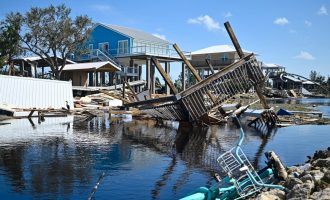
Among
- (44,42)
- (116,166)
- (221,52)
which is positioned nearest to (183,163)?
(116,166)

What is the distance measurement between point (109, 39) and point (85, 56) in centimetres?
505

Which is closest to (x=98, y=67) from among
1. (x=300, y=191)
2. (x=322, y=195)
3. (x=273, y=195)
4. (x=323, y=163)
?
(x=323, y=163)

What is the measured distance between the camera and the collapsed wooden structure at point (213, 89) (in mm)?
26516

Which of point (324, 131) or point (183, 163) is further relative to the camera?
point (324, 131)

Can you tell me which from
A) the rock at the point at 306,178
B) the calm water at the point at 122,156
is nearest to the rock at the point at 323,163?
the rock at the point at 306,178

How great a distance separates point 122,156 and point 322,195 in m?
10.8

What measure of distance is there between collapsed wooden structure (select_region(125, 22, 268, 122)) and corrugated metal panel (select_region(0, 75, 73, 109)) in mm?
15397

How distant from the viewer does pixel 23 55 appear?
58438 millimetres

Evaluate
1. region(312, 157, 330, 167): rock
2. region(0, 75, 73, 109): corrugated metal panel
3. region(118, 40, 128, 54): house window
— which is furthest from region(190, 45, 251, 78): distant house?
region(312, 157, 330, 167): rock

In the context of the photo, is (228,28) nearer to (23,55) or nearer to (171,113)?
(171,113)

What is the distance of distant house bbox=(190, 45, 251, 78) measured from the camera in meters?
79.2

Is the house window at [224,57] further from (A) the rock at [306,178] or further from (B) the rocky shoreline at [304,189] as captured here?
(A) the rock at [306,178]

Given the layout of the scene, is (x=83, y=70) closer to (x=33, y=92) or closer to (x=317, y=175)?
(x=33, y=92)

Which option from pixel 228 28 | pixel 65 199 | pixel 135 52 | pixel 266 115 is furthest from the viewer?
pixel 135 52
